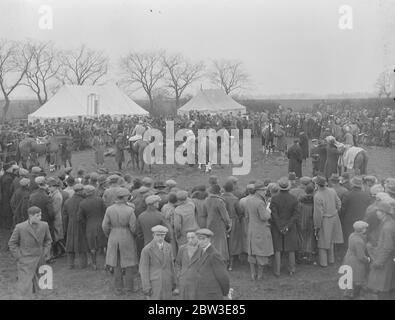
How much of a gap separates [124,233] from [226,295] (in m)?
2.05

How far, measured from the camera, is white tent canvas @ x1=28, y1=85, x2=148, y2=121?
25.6m

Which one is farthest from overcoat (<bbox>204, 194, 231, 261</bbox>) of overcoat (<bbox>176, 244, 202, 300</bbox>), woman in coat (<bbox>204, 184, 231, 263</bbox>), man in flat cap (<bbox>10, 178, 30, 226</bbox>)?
man in flat cap (<bbox>10, 178, 30, 226</bbox>)

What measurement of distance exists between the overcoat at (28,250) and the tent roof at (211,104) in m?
23.5

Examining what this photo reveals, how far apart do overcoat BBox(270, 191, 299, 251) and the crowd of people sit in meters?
0.01

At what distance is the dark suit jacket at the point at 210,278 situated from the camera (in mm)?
4922

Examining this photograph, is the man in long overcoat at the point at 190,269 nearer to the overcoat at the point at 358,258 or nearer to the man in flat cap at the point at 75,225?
the overcoat at the point at 358,258

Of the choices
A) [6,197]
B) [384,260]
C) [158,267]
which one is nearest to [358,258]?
[384,260]

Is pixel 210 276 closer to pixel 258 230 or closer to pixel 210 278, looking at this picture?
pixel 210 278

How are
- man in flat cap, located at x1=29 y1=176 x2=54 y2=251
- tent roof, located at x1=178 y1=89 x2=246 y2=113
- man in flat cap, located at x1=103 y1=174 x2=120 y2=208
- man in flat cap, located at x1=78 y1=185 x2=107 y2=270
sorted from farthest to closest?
tent roof, located at x1=178 y1=89 x2=246 y2=113 < man in flat cap, located at x1=29 y1=176 x2=54 y2=251 < man in flat cap, located at x1=103 y1=174 x2=120 y2=208 < man in flat cap, located at x1=78 y1=185 x2=107 y2=270

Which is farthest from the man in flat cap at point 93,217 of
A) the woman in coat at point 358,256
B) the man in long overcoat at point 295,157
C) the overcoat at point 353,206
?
the man in long overcoat at point 295,157

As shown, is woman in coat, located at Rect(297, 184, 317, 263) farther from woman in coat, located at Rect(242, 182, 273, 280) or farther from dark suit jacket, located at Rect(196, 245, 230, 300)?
dark suit jacket, located at Rect(196, 245, 230, 300)

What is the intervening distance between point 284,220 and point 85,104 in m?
21.2
